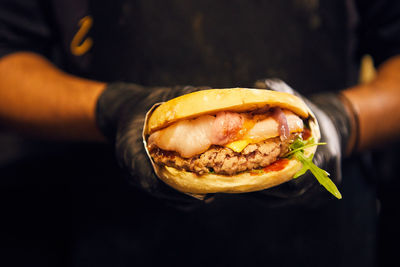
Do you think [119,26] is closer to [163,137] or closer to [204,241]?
[163,137]

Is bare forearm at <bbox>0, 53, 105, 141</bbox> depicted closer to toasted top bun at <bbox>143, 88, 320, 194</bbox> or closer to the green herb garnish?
toasted top bun at <bbox>143, 88, 320, 194</bbox>

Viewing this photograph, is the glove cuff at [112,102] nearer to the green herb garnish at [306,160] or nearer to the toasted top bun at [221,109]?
the toasted top bun at [221,109]

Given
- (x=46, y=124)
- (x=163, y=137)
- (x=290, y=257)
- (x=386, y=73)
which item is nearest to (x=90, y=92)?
(x=46, y=124)

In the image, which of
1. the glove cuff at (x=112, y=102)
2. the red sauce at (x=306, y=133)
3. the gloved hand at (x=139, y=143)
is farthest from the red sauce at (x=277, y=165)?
the glove cuff at (x=112, y=102)

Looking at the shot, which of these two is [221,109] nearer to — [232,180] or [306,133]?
[232,180]

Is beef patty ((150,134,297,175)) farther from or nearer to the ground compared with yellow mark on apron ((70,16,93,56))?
nearer to the ground

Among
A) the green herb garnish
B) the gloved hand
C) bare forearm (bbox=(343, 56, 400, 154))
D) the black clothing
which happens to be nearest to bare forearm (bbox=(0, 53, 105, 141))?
the black clothing
